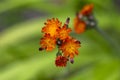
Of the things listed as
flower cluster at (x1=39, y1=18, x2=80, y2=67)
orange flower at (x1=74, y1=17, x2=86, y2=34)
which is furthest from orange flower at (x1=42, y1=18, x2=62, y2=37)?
orange flower at (x1=74, y1=17, x2=86, y2=34)

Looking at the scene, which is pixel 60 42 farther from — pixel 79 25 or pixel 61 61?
pixel 79 25

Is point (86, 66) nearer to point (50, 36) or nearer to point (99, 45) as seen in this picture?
point (99, 45)

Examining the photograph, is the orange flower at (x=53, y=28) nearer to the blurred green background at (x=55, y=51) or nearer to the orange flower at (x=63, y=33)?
the orange flower at (x=63, y=33)

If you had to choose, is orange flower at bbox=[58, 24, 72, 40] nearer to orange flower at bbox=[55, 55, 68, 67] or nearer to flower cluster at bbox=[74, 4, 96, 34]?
orange flower at bbox=[55, 55, 68, 67]

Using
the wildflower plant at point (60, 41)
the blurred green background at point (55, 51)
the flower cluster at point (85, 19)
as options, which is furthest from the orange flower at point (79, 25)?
the wildflower plant at point (60, 41)

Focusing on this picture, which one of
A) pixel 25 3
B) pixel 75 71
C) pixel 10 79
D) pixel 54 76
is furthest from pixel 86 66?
pixel 25 3

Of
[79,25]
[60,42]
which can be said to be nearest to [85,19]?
[79,25]
